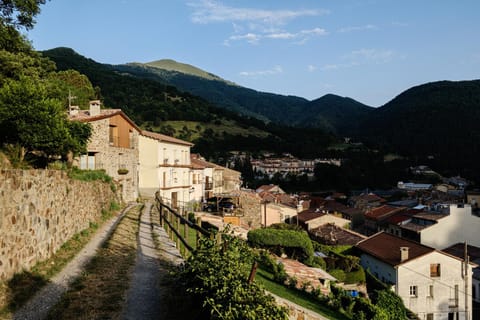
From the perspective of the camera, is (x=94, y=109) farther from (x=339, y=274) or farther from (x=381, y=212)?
(x=381, y=212)

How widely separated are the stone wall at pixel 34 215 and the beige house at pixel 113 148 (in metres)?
13.0

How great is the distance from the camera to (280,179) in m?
110

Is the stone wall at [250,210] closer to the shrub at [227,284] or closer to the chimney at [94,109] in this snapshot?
the chimney at [94,109]

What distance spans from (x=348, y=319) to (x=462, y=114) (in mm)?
188124

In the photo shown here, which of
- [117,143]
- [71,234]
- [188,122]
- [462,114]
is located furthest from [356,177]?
[71,234]

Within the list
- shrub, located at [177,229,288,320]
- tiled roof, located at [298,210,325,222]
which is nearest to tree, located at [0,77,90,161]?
shrub, located at [177,229,288,320]

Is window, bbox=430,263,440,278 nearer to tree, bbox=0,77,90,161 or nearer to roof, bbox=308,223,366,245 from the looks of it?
roof, bbox=308,223,366,245

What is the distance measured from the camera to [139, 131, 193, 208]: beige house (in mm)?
35188

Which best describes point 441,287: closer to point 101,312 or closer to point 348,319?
point 348,319

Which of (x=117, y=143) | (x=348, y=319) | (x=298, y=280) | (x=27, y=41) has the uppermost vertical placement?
(x=27, y=41)

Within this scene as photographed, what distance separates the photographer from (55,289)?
324 inches

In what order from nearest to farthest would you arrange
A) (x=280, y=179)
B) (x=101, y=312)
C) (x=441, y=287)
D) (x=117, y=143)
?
(x=101, y=312) < (x=117, y=143) < (x=441, y=287) < (x=280, y=179)

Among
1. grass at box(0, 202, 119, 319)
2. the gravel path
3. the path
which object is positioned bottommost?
the path

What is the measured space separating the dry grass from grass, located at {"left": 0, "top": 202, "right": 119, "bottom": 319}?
65 centimetres
